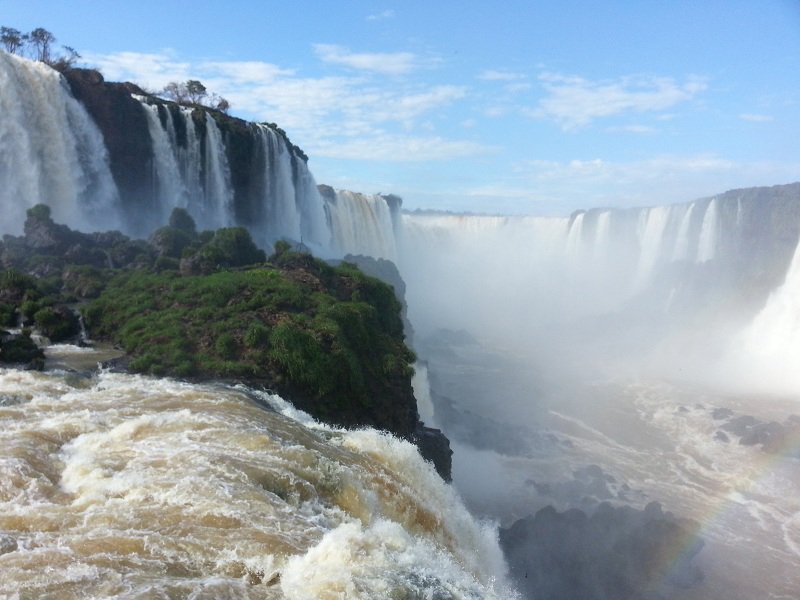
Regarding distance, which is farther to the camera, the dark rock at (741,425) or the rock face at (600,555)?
the dark rock at (741,425)

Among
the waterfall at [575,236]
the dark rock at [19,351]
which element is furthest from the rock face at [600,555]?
the waterfall at [575,236]

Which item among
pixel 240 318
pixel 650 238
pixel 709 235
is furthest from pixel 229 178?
pixel 650 238

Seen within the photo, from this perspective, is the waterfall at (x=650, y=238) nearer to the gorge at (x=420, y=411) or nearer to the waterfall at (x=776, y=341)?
the gorge at (x=420, y=411)

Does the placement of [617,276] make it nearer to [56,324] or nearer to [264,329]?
[264,329]

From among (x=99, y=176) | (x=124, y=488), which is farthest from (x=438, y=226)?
(x=124, y=488)

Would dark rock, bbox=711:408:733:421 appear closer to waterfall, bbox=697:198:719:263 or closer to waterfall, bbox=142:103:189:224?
waterfall, bbox=697:198:719:263

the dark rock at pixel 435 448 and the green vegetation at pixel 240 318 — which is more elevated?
the green vegetation at pixel 240 318

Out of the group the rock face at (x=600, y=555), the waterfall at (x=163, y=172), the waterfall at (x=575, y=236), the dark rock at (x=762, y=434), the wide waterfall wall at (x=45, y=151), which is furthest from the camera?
the waterfall at (x=575, y=236)
